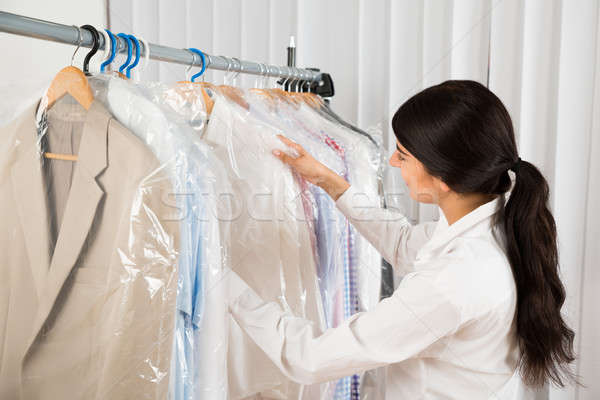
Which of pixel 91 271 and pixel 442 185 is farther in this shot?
pixel 442 185

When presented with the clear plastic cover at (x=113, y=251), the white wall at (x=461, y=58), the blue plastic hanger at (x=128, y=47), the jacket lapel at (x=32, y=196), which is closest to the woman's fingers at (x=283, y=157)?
the clear plastic cover at (x=113, y=251)

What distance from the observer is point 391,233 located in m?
1.17

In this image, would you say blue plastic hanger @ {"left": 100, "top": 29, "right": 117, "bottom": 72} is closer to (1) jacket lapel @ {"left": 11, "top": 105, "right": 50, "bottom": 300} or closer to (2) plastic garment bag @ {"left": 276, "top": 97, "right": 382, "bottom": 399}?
(1) jacket lapel @ {"left": 11, "top": 105, "right": 50, "bottom": 300}

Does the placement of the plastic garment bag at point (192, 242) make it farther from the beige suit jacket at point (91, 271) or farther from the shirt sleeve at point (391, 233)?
the shirt sleeve at point (391, 233)

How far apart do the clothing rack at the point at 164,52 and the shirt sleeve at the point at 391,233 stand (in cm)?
35

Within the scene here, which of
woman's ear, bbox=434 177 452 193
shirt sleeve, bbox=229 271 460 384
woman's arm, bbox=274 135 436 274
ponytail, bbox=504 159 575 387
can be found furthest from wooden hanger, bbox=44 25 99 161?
ponytail, bbox=504 159 575 387

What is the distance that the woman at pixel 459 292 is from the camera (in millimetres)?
802

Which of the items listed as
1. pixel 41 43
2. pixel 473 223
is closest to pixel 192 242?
pixel 473 223

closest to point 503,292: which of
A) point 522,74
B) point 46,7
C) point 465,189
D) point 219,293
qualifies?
point 465,189

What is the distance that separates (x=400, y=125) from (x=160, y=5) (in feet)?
4.64

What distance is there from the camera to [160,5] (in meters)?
1.97

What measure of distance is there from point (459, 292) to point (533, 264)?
0.17 m

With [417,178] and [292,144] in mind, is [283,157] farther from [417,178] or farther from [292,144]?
[417,178]

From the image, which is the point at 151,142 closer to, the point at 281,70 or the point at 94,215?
the point at 94,215
